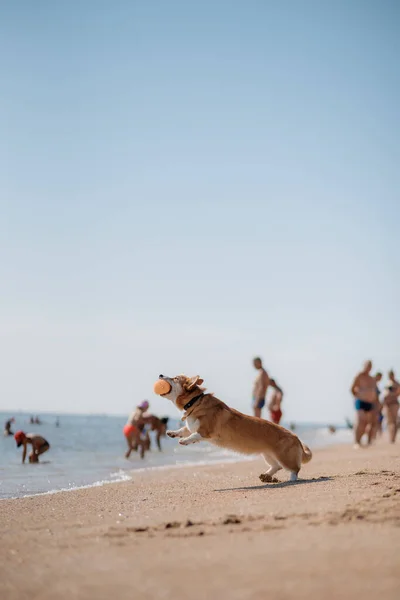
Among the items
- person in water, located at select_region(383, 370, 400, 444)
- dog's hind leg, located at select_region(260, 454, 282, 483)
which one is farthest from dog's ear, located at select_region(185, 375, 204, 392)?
person in water, located at select_region(383, 370, 400, 444)

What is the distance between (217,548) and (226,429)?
3.42m

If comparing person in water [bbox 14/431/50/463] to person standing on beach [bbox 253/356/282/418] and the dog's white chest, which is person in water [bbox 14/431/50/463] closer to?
person standing on beach [bbox 253/356/282/418]

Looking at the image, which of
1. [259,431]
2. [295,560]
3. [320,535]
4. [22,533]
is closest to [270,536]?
[320,535]

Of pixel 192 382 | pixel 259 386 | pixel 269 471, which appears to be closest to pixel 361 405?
pixel 259 386

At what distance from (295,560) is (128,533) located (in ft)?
4.76

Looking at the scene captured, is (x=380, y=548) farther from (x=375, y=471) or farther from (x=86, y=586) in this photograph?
(x=375, y=471)

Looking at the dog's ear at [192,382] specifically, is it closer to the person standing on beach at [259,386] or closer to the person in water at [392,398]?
the person standing on beach at [259,386]

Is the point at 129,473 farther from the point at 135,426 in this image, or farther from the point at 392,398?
the point at 392,398

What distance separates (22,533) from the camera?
184 inches

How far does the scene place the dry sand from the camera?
2877 millimetres

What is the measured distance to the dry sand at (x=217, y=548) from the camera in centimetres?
288

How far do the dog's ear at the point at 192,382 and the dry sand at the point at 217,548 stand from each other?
5.23ft

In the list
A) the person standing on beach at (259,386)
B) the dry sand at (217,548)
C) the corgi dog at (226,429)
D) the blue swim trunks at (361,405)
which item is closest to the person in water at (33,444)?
the person standing on beach at (259,386)

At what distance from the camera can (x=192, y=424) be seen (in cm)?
714
